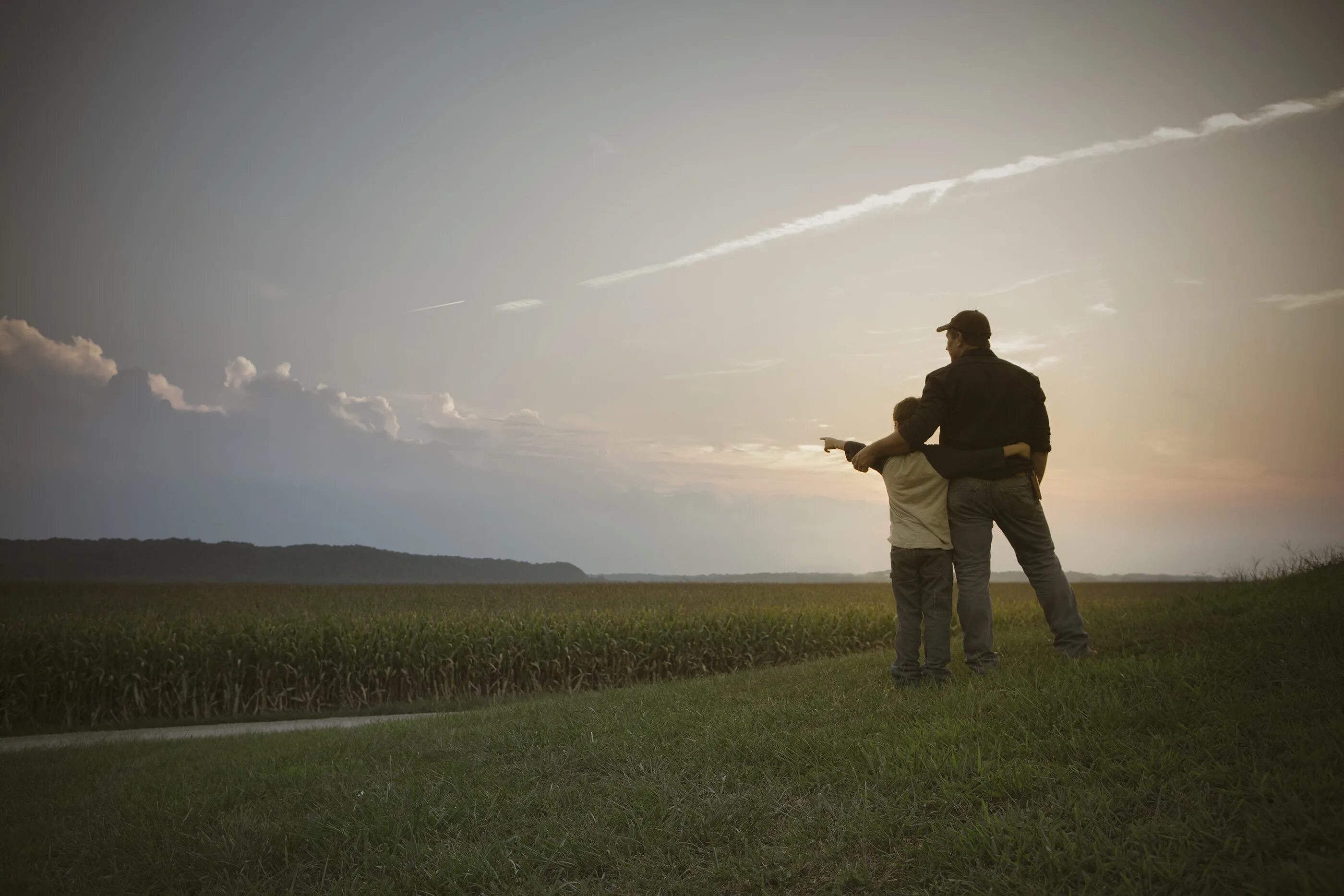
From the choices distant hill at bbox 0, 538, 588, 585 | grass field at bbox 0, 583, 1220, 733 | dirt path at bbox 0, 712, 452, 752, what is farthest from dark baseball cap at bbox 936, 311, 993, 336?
distant hill at bbox 0, 538, 588, 585

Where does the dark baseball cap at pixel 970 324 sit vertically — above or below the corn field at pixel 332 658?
above

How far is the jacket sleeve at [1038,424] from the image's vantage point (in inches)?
234

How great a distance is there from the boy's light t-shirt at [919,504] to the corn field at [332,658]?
9.10 meters

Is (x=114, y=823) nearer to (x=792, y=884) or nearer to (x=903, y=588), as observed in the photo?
(x=792, y=884)

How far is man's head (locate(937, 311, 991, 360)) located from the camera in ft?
20.0

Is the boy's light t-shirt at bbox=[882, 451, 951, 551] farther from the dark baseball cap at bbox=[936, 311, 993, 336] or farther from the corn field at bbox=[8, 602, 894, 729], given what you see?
the corn field at bbox=[8, 602, 894, 729]

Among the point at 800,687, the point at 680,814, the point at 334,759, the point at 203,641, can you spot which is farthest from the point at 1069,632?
the point at 203,641

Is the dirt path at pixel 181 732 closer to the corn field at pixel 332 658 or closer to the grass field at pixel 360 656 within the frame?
the grass field at pixel 360 656

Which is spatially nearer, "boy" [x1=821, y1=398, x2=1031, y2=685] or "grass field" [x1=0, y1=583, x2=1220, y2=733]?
"boy" [x1=821, y1=398, x2=1031, y2=685]

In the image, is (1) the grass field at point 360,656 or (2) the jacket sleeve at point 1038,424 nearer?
(2) the jacket sleeve at point 1038,424

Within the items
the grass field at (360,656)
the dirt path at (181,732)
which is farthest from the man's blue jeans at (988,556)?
the grass field at (360,656)

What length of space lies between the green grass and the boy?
0.38 m

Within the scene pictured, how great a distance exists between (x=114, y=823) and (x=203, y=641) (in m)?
8.21

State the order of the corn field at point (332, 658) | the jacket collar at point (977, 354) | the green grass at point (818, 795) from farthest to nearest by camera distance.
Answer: the corn field at point (332, 658) → the jacket collar at point (977, 354) → the green grass at point (818, 795)
